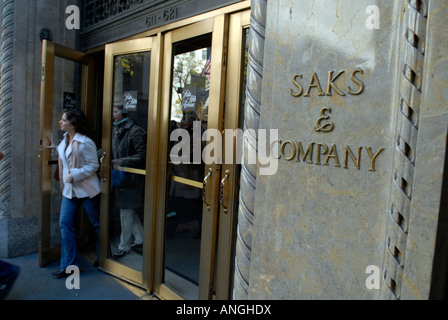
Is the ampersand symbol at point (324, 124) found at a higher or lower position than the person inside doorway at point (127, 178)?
higher

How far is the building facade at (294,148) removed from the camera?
3.87ft

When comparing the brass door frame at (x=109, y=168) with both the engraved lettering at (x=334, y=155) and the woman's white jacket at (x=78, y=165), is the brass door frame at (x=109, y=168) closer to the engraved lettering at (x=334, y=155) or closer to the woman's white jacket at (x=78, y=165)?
the woman's white jacket at (x=78, y=165)

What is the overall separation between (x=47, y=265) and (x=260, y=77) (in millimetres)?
3496

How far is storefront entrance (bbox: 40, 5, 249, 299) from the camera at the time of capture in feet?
8.17

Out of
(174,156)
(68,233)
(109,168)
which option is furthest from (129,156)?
(68,233)

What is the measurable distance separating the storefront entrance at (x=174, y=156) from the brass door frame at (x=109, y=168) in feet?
0.03

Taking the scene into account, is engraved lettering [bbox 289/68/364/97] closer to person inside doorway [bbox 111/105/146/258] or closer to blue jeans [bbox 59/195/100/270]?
person inside doorway [bbox 111/105/146/258]

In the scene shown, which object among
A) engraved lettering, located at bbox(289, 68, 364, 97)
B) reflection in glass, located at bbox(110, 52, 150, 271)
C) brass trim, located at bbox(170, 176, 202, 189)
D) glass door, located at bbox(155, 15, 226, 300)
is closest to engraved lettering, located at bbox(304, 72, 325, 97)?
engraved lettering, located at bbox(289, 68, 364, 97)

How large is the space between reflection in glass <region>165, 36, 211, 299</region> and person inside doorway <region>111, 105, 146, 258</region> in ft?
1.68

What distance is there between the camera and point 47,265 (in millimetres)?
3781

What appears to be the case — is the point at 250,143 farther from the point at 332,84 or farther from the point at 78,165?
the point at 78,165

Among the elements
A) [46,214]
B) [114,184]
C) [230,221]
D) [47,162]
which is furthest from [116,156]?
[230,221]

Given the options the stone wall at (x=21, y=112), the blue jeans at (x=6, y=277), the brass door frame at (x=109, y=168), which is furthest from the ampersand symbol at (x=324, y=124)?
the stone wall at (x=21, y=112)

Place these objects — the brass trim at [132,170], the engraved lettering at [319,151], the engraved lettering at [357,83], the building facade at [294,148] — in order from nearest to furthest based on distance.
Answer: the building facade at [294,148]
the engraved lettering at [357,83]
the engraved lettering at [319,151]
the brass trim at [132,170]
